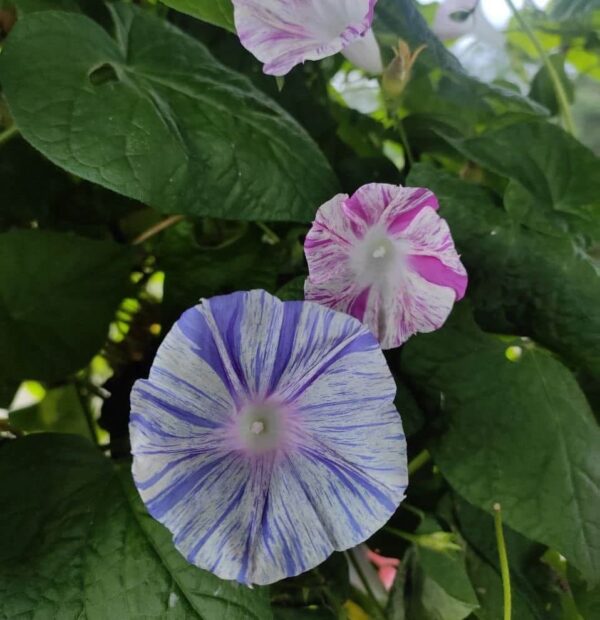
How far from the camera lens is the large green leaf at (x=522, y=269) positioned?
381 millimetres

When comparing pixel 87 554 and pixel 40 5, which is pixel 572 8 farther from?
pixel 87 554

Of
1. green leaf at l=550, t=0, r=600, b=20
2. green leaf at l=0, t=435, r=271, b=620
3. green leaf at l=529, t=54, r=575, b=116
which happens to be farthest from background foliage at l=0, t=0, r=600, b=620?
green leaf at l=550, t=0, r=600, b=20

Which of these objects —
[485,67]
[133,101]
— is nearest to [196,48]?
[133,101]

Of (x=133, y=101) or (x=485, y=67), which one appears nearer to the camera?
(x=133, y=101)

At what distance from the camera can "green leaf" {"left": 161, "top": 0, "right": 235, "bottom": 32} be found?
1.16ft

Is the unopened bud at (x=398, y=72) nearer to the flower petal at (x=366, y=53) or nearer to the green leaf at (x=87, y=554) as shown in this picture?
the flower petal at (x=366, y=53)

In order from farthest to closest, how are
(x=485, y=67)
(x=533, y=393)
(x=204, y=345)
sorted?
(x=485, y=67) → (x=533, y=393) → (x=204, y=345)

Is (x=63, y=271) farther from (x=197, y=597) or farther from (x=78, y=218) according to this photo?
(x=197, y=597)

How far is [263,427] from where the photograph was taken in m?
0.28

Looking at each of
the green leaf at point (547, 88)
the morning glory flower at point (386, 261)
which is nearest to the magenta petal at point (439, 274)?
the morning glory flower at point (386, 261)

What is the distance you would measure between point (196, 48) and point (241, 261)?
0.41 ft

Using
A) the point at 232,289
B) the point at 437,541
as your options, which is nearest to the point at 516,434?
the point at 437,541

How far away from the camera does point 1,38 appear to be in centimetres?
40

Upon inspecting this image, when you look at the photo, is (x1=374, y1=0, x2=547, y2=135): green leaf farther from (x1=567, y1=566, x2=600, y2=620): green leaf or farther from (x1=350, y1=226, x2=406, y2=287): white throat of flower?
(x1=567, y1=566, x2=600, y2=620): green leaf
